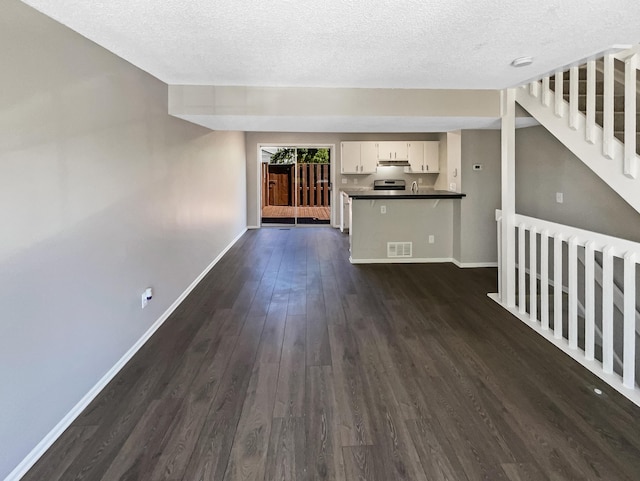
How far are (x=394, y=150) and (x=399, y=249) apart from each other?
348cm

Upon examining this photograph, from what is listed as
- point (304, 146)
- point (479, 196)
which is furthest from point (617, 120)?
point (304, 146)

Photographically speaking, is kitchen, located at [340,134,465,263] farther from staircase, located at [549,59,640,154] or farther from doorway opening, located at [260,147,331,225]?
doorway opening, located at [260,147,331,225]

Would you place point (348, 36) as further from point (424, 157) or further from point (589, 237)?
point (424, 157)

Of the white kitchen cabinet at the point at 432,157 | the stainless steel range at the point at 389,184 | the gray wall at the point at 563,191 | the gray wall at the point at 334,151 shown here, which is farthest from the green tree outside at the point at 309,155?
the gray wall at the point at 563,191

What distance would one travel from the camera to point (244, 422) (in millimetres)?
2295

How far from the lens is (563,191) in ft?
16.0

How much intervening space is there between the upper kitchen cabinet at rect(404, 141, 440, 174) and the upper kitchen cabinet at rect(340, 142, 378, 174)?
31.2 inches

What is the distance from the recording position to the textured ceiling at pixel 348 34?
2.14m

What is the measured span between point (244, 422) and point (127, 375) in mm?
1041

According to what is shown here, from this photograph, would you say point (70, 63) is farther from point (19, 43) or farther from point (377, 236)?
point (377, 236)

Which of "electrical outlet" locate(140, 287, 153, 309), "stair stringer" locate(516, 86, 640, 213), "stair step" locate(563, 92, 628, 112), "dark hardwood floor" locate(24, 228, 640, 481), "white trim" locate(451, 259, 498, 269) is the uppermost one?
"stair step" locate(563, 92, 628, 112)

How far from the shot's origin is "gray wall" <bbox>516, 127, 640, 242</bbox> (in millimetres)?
4191

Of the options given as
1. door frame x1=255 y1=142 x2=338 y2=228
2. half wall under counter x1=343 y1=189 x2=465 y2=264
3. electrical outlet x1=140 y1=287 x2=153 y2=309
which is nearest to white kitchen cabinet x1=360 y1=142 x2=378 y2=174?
door frame x1=255 y1=142 x2=338 y2=228

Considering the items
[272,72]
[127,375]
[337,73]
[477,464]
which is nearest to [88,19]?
[272,72]
